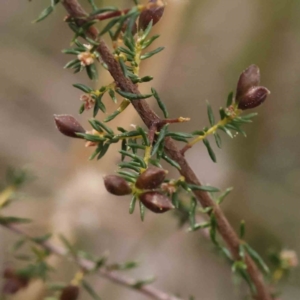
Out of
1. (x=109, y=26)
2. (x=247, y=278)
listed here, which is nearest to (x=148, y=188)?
(x=109, y=26)

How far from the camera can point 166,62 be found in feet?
4.91

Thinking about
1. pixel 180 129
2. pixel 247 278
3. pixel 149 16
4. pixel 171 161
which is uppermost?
pixel 149 16

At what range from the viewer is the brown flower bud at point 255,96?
12.9 inches

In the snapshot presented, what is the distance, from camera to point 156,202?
0.87 ft

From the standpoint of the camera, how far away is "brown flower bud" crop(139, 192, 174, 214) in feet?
0.86

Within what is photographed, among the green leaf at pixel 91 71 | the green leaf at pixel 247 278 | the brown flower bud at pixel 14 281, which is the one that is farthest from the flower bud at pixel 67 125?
the brown flower bud at pixel 14 281

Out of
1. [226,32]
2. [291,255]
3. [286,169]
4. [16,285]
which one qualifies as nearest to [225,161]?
[286,169]

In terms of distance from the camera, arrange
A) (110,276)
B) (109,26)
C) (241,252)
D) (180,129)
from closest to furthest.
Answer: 1. (109,26)
2. (241,252)
3. (110,276)
4. (180,129)

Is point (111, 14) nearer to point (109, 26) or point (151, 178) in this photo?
point (109, 26)

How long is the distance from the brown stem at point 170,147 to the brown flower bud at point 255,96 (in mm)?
77

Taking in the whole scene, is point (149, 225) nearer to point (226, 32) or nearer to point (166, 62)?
point (166, 62)

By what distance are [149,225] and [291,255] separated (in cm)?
78

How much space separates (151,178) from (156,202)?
→ 0.02 metres

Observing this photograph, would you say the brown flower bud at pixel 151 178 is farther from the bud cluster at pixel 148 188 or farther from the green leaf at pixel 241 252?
the green leaf at pixel 241 252
